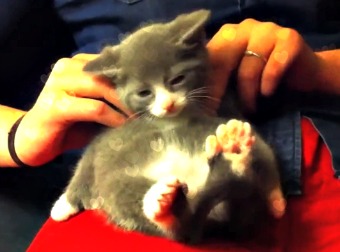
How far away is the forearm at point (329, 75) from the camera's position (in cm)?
101

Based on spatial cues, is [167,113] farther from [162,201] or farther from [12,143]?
[12,143]

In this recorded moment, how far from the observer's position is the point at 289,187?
89cm

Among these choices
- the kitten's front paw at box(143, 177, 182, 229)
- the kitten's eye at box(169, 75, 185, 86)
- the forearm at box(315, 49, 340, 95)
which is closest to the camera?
the kitten's front paw at box(143, 177, 182, 229)

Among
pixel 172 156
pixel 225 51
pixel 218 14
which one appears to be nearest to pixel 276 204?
pixel 172 156

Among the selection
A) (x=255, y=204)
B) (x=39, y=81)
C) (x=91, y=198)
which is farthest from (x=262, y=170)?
(x=39, y=81)

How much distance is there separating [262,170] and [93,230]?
0.77ft

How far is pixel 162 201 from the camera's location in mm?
774

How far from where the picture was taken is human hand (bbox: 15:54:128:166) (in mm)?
927

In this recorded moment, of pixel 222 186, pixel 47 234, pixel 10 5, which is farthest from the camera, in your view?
pixel 10 5

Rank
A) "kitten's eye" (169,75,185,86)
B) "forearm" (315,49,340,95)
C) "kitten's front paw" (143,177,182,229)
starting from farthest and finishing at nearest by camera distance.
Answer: "forearm" (315,49,340,95)
"kitten's eye" (169,75,185,86)
"kitten's front paw" (143,177,182,229)

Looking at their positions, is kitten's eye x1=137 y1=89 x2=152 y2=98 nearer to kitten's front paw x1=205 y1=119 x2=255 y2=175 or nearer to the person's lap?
kitten's front paw x1=205 y1=119 x2=255 y2=175

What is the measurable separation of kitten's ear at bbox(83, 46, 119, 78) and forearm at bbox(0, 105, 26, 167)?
24cm

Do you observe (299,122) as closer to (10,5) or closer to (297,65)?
Result: (297,65)

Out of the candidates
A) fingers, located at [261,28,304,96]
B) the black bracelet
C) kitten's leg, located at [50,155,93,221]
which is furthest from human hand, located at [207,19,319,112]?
the black bracelet
